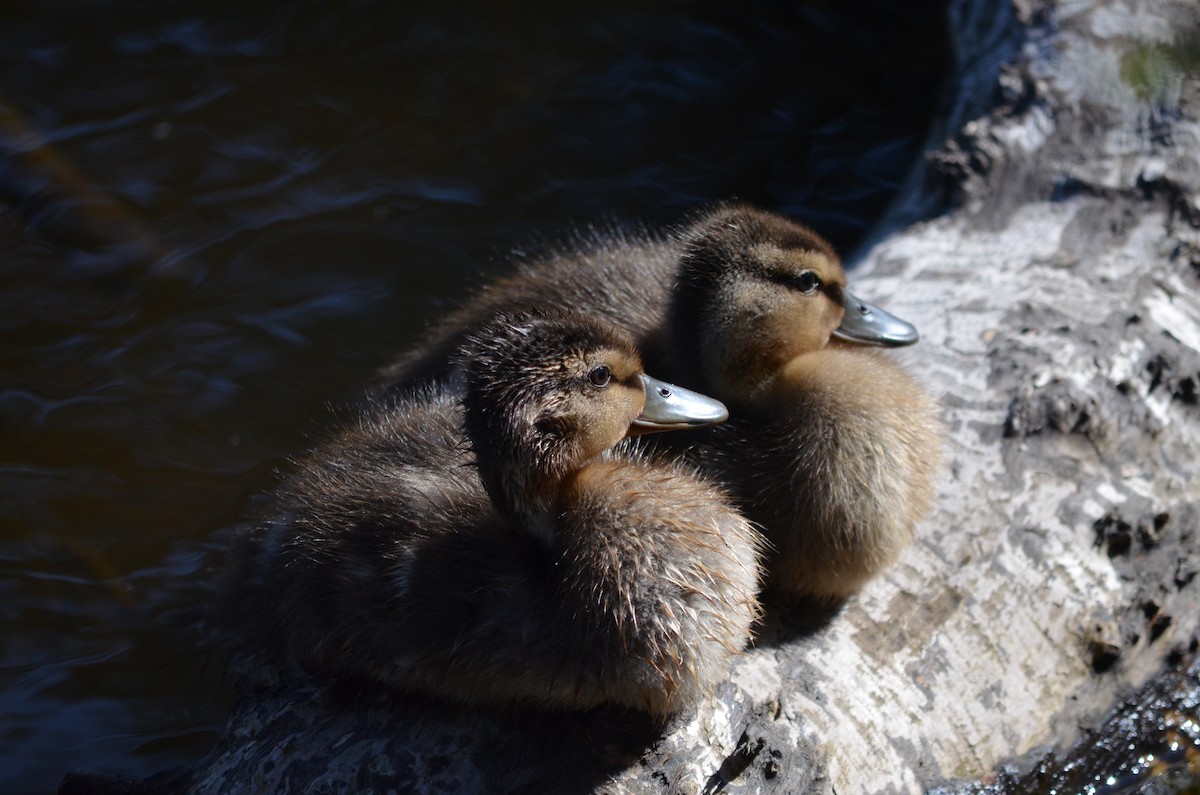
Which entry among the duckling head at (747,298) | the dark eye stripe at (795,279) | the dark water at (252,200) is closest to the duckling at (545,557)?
the duckling head at (747,298)

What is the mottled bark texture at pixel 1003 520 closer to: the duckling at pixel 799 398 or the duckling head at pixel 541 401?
the duckling at pixel 799 398

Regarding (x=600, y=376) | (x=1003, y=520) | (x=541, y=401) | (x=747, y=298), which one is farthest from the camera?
(x=1003, y=520)

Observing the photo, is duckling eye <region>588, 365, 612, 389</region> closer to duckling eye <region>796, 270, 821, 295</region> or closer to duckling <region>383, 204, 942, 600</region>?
duckling <region>383, 204, 942, 600</region>

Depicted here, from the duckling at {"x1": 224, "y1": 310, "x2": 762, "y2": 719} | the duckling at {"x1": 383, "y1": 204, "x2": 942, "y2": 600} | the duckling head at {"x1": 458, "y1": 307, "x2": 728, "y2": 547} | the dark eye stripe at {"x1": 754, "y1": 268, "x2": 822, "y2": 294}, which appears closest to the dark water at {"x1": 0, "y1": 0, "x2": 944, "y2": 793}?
the duckling at {"x1": 224, "y1": 310, "x2": 762, "y2": 719}

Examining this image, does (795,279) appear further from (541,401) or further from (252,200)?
(252,200)

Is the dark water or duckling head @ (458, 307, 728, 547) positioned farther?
the dark water

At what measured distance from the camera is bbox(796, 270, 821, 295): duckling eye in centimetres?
370

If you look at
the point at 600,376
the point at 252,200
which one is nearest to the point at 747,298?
the point at 600,376

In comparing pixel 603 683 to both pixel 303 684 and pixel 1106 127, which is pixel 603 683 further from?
pixel 1106 127

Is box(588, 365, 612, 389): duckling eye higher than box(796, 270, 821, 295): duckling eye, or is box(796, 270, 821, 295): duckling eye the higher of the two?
box(796, 270, 821, 295): duckling eye

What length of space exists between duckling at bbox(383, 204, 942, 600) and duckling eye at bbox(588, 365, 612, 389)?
0.61 meters

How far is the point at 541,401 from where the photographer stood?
3.00 metres

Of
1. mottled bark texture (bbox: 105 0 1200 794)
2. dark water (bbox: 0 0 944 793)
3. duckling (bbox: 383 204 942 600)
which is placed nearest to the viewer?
mottled bark texture (bbox: 105 0 1200 794)

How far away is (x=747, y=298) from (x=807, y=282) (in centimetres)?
23
